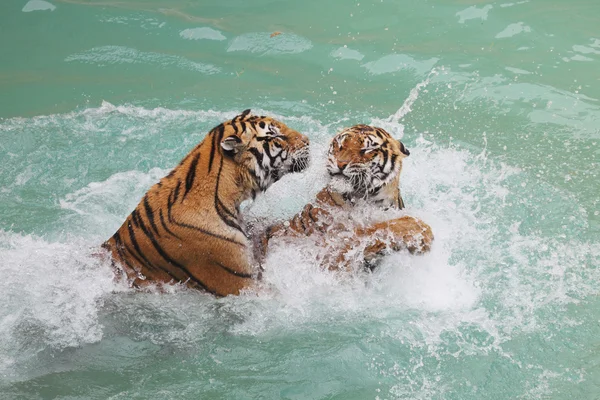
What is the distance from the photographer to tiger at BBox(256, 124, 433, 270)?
3.16 meters

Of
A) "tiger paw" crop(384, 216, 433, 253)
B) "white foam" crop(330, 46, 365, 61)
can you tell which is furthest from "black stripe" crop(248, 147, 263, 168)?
"white foam" crop(330, 46, 365, 61)

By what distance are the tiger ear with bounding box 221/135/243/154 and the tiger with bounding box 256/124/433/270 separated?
0.39 meters

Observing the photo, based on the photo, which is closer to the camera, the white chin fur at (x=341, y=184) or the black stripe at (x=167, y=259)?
the black stripe at (x=167, y=259)

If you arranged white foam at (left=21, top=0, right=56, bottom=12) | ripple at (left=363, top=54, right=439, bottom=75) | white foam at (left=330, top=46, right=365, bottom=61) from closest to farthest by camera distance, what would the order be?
ripple at (left=363, top=54, right=439, bottom=75)
white foam at (left=330, top=46, right=365, bottom=61)
white foam at (left=21, top=0, right=56, bottom=12)

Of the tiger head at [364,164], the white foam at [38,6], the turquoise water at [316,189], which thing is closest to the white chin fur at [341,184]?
the tiger head at [364,164]

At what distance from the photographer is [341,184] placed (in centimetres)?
320

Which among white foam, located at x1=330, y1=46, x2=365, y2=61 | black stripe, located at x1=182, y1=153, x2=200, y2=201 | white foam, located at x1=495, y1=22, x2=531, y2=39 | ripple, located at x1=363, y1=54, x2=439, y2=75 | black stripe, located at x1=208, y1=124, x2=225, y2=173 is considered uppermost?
black stripe, located at x1=208, y1=124, x2=225, y2=173

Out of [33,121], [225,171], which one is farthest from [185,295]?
[33,121]

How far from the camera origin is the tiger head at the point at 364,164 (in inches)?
124

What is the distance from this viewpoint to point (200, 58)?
17.7 ft

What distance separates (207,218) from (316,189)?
58cm

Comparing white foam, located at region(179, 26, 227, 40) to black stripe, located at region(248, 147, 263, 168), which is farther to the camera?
white foam, located at region(179, 26, 227, 40)

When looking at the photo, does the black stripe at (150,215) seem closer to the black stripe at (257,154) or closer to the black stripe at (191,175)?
the black stripe at (191,175)

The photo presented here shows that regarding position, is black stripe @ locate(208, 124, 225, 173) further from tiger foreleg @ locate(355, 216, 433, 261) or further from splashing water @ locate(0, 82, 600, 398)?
tiger foreleg @ locate(355, 216, 433, 261)
